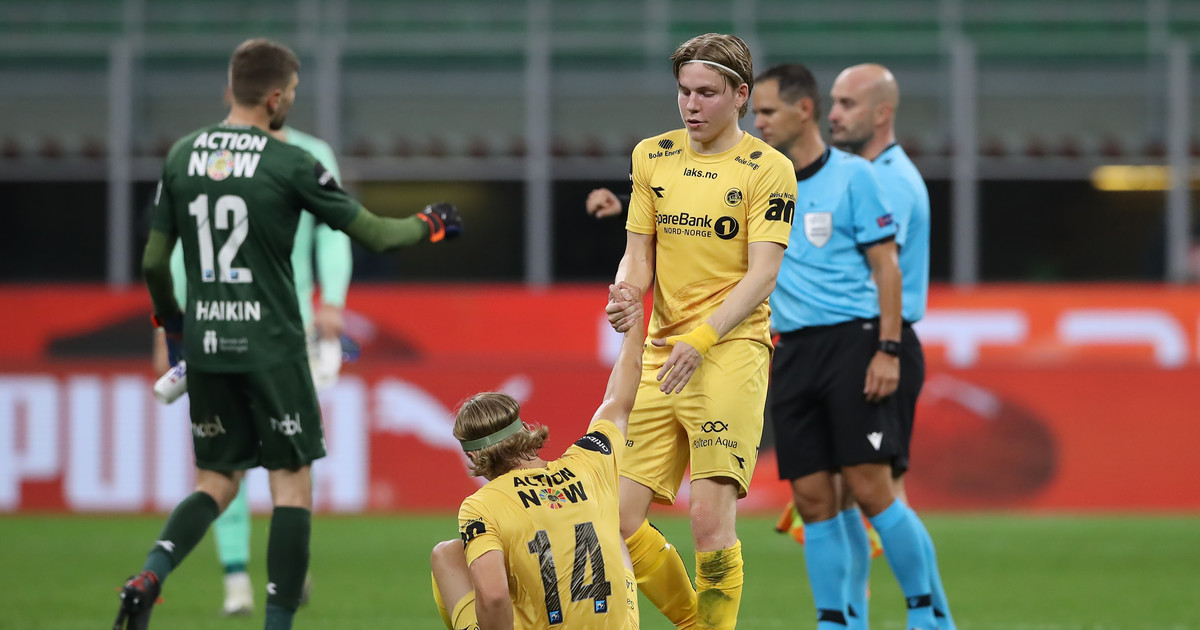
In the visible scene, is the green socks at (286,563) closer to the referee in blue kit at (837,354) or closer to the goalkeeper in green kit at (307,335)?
the goalkeeper in green kit at (307,335)

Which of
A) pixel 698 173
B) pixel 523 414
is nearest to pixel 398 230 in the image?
pixel 698 173

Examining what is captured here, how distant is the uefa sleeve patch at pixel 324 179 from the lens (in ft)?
16.2

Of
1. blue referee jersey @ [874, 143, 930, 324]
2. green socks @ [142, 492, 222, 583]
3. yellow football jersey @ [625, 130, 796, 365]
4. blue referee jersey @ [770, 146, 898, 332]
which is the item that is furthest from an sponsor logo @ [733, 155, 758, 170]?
green socks @ [142, 492, 222, 583]

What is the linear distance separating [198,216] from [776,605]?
132 inches

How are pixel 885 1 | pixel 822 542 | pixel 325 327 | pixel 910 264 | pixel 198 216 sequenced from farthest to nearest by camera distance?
pixel 885 1 → pixel 325 327 → pixel 910 264 → pixel 822 542 → pixel 198 216

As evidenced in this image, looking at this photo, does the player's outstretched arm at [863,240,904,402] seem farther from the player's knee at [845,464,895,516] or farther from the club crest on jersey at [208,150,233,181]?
the club crest on jersey at [208,150,233,181]

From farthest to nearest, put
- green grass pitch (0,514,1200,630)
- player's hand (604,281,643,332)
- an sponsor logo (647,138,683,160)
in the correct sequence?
green grass pitch (0,514,1200,630) → an sponsor logo (647,138,683,160) → player's hand (604,281,643,332)

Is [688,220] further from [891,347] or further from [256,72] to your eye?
[256,72]

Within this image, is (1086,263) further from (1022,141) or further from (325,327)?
(325,327)

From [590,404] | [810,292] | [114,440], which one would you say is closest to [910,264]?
[810,292]

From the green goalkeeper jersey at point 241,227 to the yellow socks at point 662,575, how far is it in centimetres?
134

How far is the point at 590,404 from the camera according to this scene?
11.0 meters

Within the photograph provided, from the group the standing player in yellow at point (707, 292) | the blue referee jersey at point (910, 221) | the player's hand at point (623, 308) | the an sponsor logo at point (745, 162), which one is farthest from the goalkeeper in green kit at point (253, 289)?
the blue referee jersey at point (910, 221)

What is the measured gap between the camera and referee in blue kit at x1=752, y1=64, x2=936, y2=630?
17.7 ft
